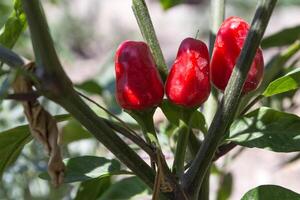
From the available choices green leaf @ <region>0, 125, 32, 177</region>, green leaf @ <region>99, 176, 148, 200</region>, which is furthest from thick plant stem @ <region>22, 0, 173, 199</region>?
green leaf @ <region>99, 176, 148, 200</region>

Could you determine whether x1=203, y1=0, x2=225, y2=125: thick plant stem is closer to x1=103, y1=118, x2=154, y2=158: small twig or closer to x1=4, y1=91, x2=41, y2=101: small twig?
x1=103, y1=118, x2=154, y2=158: small twig

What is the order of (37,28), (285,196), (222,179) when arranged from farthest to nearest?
(222,179), (285,196), (37,28)

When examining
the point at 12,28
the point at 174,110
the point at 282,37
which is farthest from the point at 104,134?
the point at 282,37

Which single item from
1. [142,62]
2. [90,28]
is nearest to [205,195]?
[142,62]

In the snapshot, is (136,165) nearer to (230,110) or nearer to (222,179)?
(230,110)

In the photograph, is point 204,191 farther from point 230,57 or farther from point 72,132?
point 72,132

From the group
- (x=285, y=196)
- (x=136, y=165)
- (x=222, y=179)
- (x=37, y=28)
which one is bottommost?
(x=222, y=179)

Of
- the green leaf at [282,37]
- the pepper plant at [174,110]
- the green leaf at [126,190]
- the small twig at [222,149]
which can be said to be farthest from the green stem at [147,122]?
the green leaf at [282,37]

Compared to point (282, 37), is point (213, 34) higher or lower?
higher
